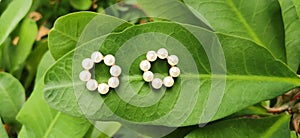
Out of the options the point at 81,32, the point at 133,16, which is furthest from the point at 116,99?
the point at 133,16

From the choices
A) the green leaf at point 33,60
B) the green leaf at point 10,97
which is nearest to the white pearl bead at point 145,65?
the green leaf at point 10,97

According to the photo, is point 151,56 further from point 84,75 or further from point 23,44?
point 23,44

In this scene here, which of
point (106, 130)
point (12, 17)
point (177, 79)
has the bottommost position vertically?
point (106, 130)

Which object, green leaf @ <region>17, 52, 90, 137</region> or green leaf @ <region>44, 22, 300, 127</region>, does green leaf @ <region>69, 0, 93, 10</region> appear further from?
green leaf @ <region>44, 22, 300, 127</region>

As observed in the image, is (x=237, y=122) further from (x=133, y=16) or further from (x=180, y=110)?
(x=133, y=16)

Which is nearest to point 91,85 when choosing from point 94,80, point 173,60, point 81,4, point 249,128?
point 94,80

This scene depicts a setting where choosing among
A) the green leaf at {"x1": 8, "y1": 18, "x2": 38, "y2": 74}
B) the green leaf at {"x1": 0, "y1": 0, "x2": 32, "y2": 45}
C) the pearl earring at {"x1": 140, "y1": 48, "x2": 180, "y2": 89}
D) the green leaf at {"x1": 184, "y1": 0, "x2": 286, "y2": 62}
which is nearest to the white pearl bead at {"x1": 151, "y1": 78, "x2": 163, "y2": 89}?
Answer: the pearl earring at {"x1": 140, "y1": 48, "x2": 180, "y2": 89}
